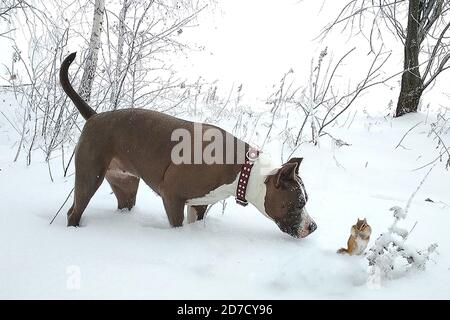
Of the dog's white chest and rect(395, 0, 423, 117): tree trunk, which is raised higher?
rect(395, 0, 423, 117): tree trunk

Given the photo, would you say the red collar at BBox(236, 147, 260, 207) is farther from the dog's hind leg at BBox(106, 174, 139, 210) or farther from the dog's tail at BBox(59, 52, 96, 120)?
the dog's tail at BBox(59, 52, 96, 120)

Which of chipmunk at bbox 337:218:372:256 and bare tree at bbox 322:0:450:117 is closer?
chipmunk at bbox 337:218:372:256

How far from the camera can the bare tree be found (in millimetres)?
5703

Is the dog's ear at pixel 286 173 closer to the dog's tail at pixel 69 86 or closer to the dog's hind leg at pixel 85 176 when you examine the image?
the dog's hind leg at pixel 85 176

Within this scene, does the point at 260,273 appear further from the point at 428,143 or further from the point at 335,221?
the point at 428,143

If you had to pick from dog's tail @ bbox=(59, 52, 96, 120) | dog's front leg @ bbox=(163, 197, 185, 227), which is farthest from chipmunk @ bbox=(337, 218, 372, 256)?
dog's tail @ bbox=(59, 52, 96, 120)

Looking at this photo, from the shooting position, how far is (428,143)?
16.7ft

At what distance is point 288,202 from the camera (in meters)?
2.56

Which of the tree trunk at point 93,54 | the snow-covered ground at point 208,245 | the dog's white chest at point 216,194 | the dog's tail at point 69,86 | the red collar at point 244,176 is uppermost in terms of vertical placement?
the tree trunk at point 93,54

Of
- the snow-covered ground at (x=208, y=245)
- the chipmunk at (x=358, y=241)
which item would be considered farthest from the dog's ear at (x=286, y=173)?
the chipmunk at (x=358, y=241)

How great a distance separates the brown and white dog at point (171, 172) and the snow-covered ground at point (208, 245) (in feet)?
0.51

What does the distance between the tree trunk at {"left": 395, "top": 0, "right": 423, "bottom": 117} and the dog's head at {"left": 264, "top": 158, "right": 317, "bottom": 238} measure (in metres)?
4.10

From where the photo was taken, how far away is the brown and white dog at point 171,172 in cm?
256
